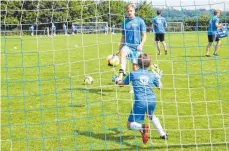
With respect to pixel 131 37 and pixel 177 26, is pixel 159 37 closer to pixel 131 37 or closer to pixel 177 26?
pixel 177 26

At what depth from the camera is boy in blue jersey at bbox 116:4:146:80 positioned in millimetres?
8367

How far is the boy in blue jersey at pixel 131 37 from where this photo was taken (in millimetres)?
8367

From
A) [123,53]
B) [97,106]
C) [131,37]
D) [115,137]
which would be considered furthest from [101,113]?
[131,37]

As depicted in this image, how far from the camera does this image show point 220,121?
6.91 m

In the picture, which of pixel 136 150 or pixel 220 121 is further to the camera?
pixel 220 121

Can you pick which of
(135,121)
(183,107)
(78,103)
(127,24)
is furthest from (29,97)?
(135,121)

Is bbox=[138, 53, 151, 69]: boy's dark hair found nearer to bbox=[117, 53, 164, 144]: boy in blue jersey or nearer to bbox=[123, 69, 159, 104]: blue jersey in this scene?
bbox=[117, 53, 164, 144]: boy in blue jersey

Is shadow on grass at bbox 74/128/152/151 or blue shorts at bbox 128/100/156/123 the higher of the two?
blue shorts at bbox 128/100/156/123

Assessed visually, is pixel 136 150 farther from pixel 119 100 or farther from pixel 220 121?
pixel 119 100

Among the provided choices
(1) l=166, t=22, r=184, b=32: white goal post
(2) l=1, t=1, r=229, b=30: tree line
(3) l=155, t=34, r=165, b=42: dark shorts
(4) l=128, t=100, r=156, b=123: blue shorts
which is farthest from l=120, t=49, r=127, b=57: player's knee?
(3) l=155, t=34, r=165, b=42: dark shorts

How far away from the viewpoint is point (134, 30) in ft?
27.7

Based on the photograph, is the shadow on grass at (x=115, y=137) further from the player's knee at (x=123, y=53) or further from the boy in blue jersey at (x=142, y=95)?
the player's knee at (x=123, y=53)

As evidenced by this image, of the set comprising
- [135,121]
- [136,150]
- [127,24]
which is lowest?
[136,150]

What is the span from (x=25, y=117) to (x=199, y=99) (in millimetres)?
3681
